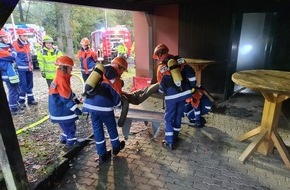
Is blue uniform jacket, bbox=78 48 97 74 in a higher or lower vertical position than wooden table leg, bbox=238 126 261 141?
higher

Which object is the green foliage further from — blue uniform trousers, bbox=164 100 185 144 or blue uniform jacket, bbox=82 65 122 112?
blue uniform trousers, bbox=164 100 185 144

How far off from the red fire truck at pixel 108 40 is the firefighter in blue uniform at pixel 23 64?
8.03 metres

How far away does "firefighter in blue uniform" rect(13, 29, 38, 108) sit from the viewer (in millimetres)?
6211

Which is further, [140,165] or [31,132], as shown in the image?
[31,132]

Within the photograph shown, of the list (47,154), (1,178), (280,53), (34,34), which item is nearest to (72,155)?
(47,154)

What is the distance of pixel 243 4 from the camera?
19.6ft

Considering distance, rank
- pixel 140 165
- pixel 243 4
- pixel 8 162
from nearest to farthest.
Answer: pixel 8 162 → pixel 140 165 → pixel 243 4

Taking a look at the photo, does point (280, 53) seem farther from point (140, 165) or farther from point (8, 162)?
point (8, 162)

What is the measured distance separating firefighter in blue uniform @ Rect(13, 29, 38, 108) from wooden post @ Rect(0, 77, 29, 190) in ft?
13.7

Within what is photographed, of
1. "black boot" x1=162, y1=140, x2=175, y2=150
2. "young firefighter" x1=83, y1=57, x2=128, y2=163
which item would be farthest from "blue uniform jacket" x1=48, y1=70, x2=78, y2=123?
"black boot" x1=162, y1=140, x2=175, y2=150

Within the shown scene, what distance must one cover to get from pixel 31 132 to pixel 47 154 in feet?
3.94

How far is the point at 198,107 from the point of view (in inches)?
188

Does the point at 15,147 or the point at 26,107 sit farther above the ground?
the point at 15,147

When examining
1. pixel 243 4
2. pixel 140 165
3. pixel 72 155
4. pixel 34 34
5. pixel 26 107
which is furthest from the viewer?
pixel 34 34
